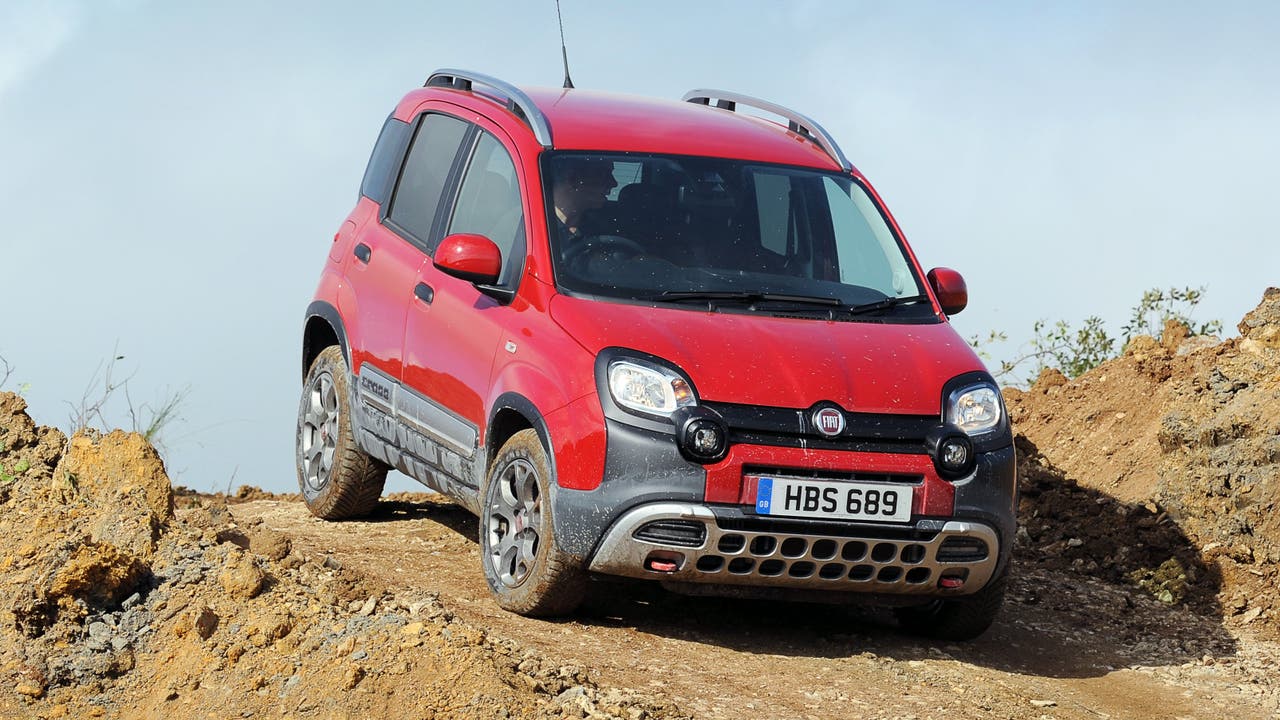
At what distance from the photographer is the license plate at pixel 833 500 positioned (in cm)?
645

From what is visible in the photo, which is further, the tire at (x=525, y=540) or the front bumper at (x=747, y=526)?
the tire at (x=525, y=540)

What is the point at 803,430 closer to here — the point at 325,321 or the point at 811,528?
the point at 811,528

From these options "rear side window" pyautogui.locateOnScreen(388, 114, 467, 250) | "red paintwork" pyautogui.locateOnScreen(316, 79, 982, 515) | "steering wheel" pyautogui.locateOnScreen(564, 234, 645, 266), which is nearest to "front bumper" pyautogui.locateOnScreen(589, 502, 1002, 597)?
"red paintwork" pyautogui.locateOnScreen(316, 79, 982, 515)

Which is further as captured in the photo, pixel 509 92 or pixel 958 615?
pixel 509 92

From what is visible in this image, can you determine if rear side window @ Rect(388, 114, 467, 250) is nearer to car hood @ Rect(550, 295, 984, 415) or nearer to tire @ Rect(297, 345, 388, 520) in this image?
tire @ Rect(297, 345, 388, 520)

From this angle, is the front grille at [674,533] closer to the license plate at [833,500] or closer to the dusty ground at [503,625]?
the license plate at [833,500]

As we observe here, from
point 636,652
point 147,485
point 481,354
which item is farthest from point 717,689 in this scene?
point 147,485

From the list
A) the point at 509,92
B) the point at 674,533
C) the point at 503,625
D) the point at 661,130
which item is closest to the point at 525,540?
the point at 503,625

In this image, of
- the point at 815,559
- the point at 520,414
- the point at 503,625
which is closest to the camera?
the point at 815,559

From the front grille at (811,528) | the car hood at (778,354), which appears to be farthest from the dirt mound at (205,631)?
the car hood at (778,354)

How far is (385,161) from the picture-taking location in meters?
9.22

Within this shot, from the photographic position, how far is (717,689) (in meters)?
6.28

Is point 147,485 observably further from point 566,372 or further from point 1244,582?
point 1244,582

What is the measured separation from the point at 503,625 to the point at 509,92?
103 inches
